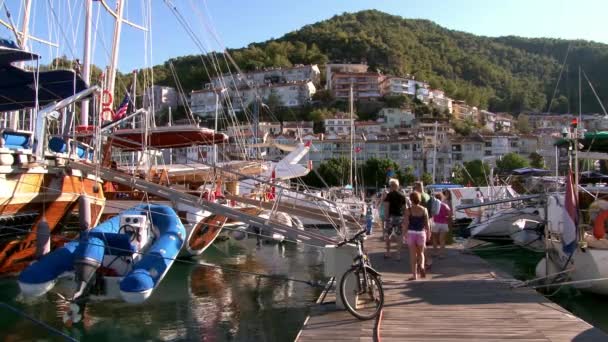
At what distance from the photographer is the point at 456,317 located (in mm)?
8617

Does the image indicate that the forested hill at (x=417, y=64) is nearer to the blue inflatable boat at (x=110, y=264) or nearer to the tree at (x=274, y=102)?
the tree at (x=274, y=102)

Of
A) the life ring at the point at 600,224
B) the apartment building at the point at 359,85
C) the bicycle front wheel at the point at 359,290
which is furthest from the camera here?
the apartment building at the point at 359,85

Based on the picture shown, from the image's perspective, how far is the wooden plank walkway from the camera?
772cm

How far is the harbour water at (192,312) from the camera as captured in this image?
10.8 meters

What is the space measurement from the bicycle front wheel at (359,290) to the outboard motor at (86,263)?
4.78 m

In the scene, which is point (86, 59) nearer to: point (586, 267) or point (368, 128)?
point (586, 267)

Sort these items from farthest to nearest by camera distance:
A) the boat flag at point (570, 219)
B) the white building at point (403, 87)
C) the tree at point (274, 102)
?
the white building at point (403, 87)
the tree at point (274, 102)
the boat flag at point (570, 219)

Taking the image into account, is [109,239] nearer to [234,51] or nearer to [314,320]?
[314,320]

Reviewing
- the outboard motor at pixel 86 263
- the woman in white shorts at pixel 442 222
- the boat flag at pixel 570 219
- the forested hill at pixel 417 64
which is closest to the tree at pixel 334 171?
the woman in white shorts at pixel 442 222

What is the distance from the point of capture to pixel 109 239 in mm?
11734

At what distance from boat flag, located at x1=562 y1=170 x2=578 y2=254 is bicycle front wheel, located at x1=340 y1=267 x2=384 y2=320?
200 inches

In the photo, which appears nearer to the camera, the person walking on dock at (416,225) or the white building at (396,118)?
the person walking on dock at (416,225)

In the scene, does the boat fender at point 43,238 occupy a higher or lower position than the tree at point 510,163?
lower

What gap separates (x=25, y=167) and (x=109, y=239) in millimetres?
2911
